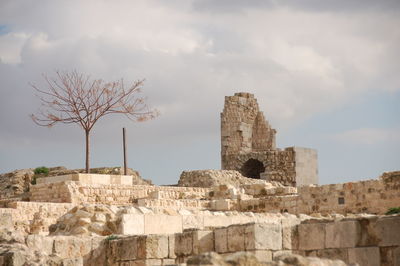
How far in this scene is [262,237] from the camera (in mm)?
9219

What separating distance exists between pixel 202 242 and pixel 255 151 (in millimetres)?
27574

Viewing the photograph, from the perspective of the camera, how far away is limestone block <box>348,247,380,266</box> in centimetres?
870

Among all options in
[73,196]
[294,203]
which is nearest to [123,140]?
[73,196]

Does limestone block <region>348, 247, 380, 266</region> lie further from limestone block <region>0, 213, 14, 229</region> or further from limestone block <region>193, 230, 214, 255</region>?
limestone block <region>0, 213, 14, 229</region>

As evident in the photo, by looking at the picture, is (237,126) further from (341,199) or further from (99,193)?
(341,199)

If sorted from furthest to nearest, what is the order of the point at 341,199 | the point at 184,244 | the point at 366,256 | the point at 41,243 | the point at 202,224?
the point at 341,199 < the point at 202,224 < the point at 41,243 < the point at 184,244 < the point at 366,256

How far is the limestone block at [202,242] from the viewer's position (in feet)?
32.6

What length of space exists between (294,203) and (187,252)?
367 inches

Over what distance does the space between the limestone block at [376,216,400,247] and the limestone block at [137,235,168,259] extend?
9.83 feet

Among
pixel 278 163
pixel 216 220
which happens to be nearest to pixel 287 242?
pixel 216 220

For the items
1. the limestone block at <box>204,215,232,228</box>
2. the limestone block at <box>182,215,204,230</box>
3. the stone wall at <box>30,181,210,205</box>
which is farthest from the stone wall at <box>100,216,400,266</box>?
the stone wall at <box>30,181,210,205</box>

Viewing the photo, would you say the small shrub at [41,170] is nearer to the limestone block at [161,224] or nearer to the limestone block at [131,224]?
the limestone block at [161,224]

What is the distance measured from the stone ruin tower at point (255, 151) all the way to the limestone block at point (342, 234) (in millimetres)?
25039

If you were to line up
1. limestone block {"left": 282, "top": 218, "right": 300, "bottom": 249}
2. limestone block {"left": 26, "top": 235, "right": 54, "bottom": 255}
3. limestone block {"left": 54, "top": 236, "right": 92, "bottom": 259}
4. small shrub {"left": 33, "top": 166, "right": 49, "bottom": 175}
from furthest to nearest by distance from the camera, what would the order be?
small shrub {"left": 33, "top": 166, "right": 49, "bottom": 175} < limestone block {"left": 54, "top": 236, "right": 92, "bottom": 259} < limestone block {"left": 26, "top": 235, "right": 54, "bottom": 255} < limestone block {"left": 282, "top": 218, "right": 300, "bottom": 249}
